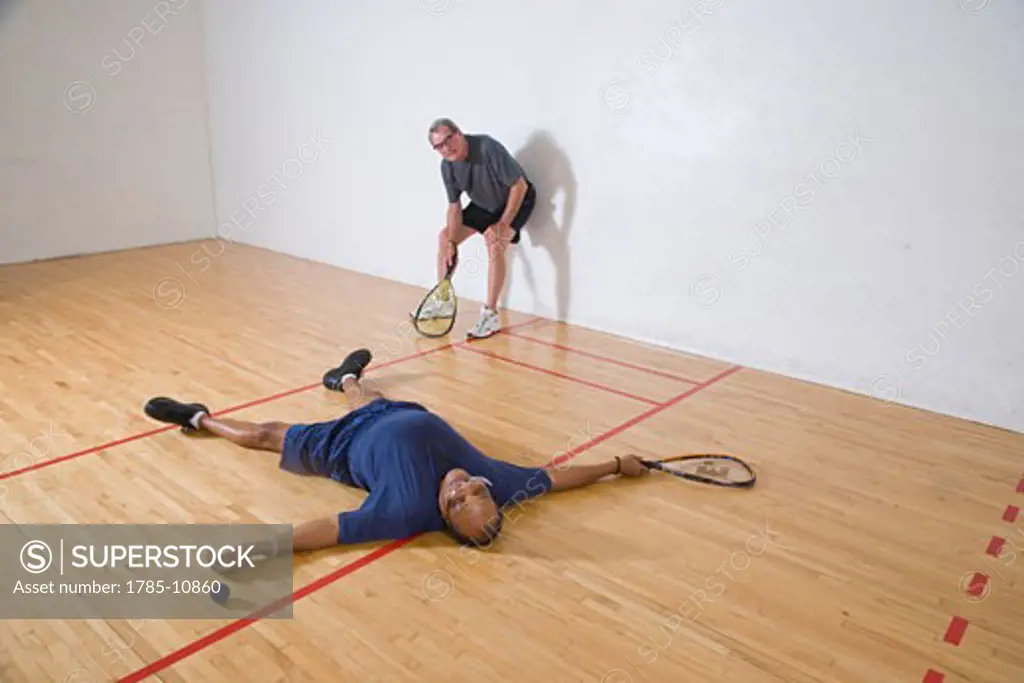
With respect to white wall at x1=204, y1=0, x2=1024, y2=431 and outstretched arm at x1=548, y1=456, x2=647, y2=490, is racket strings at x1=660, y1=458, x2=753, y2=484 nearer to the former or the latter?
outstretched arm at x1=548, y1=456, x2=647, y2=490

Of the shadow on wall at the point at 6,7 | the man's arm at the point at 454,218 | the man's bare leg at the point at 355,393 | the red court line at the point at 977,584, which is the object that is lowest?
the man's bare leg at the point at 355,393

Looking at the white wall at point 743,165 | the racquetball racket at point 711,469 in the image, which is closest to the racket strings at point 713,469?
the racquetball racket at point 711,469

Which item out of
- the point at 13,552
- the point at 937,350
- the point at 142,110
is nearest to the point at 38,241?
the point at 142,110

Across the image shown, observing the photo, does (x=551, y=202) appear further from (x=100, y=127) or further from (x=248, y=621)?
(x=100, y=127)

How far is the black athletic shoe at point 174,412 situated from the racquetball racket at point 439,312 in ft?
5.29

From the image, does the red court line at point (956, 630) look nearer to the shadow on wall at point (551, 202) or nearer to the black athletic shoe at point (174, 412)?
the black athletic shoe at point (174, 412)

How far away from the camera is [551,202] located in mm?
4531

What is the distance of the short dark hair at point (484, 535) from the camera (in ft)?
7.17

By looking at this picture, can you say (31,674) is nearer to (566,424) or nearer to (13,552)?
(13,552)

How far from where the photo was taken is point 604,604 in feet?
6.54

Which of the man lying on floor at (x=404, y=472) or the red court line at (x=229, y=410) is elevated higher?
the man lying on floor at (x=404, y=472)

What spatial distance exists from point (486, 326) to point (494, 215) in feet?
2.09

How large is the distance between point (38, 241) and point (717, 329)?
207 inches

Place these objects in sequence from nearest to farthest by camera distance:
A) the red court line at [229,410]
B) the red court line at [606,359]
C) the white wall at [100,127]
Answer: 1. the red court line at [229,410]
2. the red court line at [606,359]
3. the white wall at [100,127]
